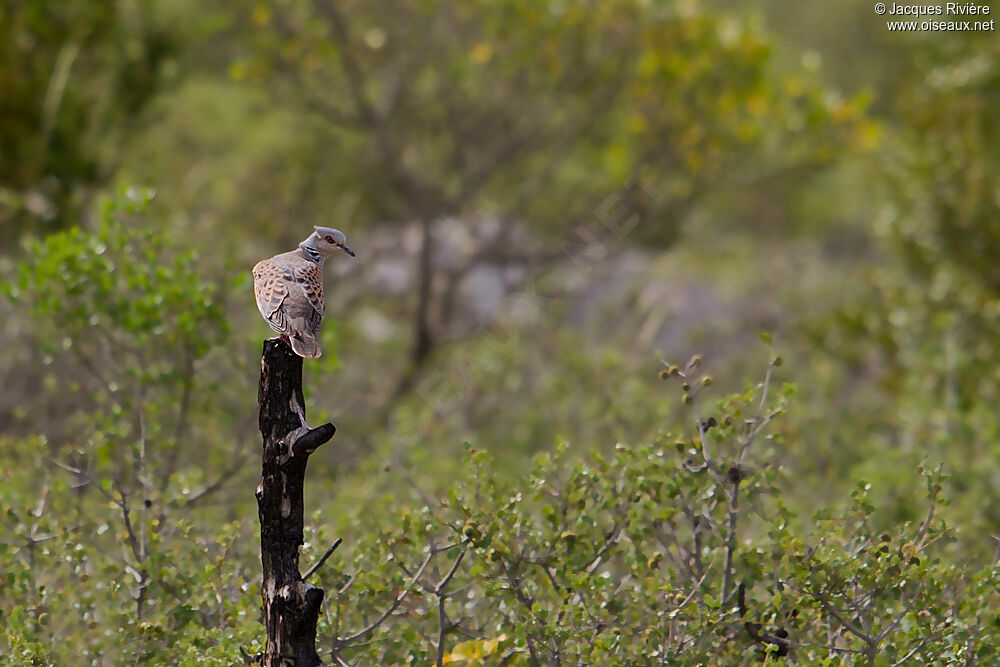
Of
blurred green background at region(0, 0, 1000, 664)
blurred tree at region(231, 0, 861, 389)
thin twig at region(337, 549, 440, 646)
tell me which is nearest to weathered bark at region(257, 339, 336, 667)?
thin twig at region(337, 549, 440, 646)

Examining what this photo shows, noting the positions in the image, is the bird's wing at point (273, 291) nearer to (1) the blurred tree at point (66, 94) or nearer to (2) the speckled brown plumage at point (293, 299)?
(2) the speckled brown plumage at point (293, 299)

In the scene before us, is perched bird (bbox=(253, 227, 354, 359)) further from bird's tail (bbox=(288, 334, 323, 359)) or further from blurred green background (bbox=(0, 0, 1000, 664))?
blurred green background (bbox=(0, 0, 1000, 664))

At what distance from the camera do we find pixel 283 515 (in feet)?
9.53

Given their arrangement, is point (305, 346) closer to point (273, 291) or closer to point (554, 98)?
point (273, 291)

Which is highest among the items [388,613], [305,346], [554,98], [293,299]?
[554,98]

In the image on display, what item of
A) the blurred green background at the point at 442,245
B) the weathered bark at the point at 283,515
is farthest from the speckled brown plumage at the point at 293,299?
the blurred green background at the point at 442,245

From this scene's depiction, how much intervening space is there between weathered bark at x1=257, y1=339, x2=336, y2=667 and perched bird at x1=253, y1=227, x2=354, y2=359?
10 cm

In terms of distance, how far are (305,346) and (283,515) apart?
0.51 metres

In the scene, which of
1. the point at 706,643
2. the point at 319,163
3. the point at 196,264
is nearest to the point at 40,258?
the point at 196,264

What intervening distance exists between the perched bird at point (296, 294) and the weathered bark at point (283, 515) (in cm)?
10

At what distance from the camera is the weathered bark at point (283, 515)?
2844 millimetres

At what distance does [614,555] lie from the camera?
3.55m

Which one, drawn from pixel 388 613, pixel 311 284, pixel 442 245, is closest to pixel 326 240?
pixel 311 284

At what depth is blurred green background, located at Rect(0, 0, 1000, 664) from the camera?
4.83m
